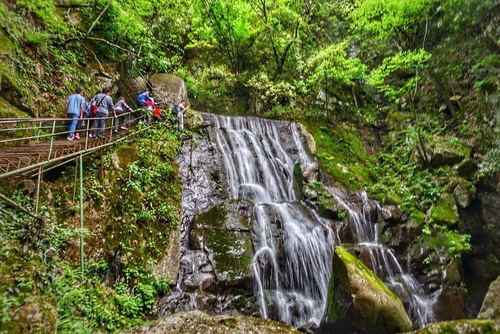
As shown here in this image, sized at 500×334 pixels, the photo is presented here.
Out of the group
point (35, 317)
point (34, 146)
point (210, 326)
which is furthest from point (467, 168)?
point (34, 146)

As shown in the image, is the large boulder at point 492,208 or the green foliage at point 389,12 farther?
the green foliage at point 389,12

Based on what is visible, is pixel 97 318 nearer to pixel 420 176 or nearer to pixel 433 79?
pixel 420 176

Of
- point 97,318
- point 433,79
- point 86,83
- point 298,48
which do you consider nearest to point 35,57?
point 86,83

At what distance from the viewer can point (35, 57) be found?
28.5 ft

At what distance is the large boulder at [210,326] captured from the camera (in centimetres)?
396

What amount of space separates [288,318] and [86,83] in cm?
930

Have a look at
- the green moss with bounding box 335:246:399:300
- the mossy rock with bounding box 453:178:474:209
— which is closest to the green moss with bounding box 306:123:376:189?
the mossy rock with bounding box 453:178:474:209

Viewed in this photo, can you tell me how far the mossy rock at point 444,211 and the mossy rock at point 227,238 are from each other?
673 centimetres

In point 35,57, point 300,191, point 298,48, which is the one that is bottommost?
point 300,191

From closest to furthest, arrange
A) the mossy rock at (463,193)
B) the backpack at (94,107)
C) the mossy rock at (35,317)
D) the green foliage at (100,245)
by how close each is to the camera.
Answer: the mossy rock at (35,317)
the green foliage at (100,245)
the backpack at (94,107)
the mossy rock at (463,193)

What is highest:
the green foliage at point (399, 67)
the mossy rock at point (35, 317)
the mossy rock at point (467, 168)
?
the green foliage at point (399, 67)

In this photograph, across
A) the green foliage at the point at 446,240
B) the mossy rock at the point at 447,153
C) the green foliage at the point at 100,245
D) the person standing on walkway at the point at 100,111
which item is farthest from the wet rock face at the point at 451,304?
the person standing on walkway at the point at 100,111

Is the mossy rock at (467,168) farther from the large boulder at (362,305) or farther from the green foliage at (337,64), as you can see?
the large boulder at (362,305)

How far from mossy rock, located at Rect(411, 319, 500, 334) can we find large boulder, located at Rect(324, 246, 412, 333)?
2403 mm
